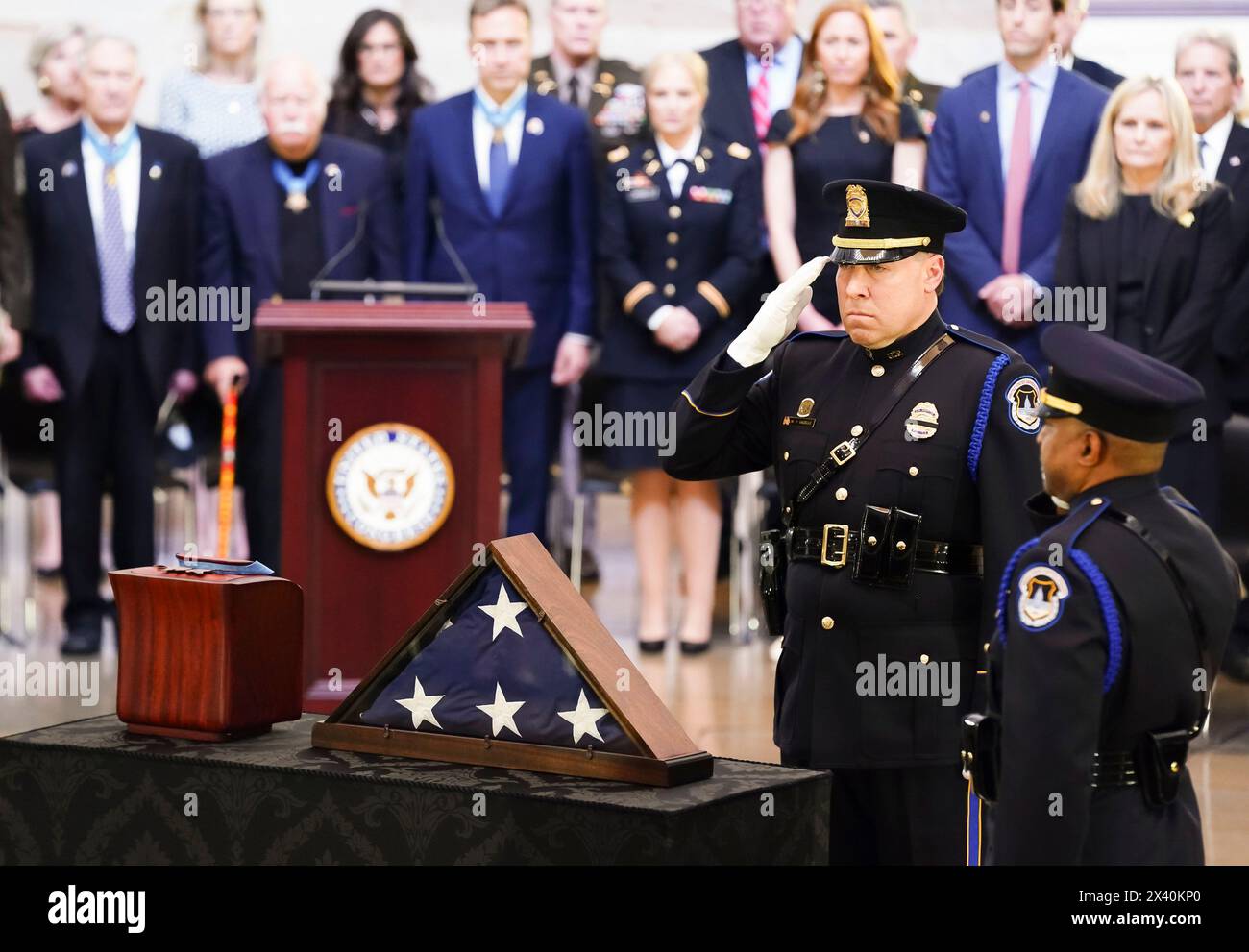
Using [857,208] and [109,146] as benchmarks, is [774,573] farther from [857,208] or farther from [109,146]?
[109,146]

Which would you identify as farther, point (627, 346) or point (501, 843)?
point (627, 346)

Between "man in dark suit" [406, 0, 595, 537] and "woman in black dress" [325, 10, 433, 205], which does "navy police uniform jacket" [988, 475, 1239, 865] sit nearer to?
"man in dark suit" [406, 0, 595, 537]

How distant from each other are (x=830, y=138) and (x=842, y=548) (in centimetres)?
344

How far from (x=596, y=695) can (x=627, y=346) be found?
3956 mm

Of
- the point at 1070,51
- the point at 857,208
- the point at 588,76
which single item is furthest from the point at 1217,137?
the point at 857,208

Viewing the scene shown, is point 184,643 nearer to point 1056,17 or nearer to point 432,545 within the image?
point 432,545

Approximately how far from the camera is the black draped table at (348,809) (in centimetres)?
249

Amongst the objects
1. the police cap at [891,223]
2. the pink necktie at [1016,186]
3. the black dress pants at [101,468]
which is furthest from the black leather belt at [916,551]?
the black dress pants at [101,468]

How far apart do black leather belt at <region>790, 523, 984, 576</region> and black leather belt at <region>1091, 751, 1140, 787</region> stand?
0.69 metres

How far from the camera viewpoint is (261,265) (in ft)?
20.5

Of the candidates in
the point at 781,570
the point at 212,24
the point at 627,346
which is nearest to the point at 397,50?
the point at 212,24

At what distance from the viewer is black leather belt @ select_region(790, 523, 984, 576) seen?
10.5 feet

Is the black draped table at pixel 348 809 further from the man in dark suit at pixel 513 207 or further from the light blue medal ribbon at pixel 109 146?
the light blue medal ribbon at pixel 109 146

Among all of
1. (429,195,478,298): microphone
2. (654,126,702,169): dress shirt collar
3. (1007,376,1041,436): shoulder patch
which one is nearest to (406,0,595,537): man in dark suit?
(429,195,478,298): microphone
